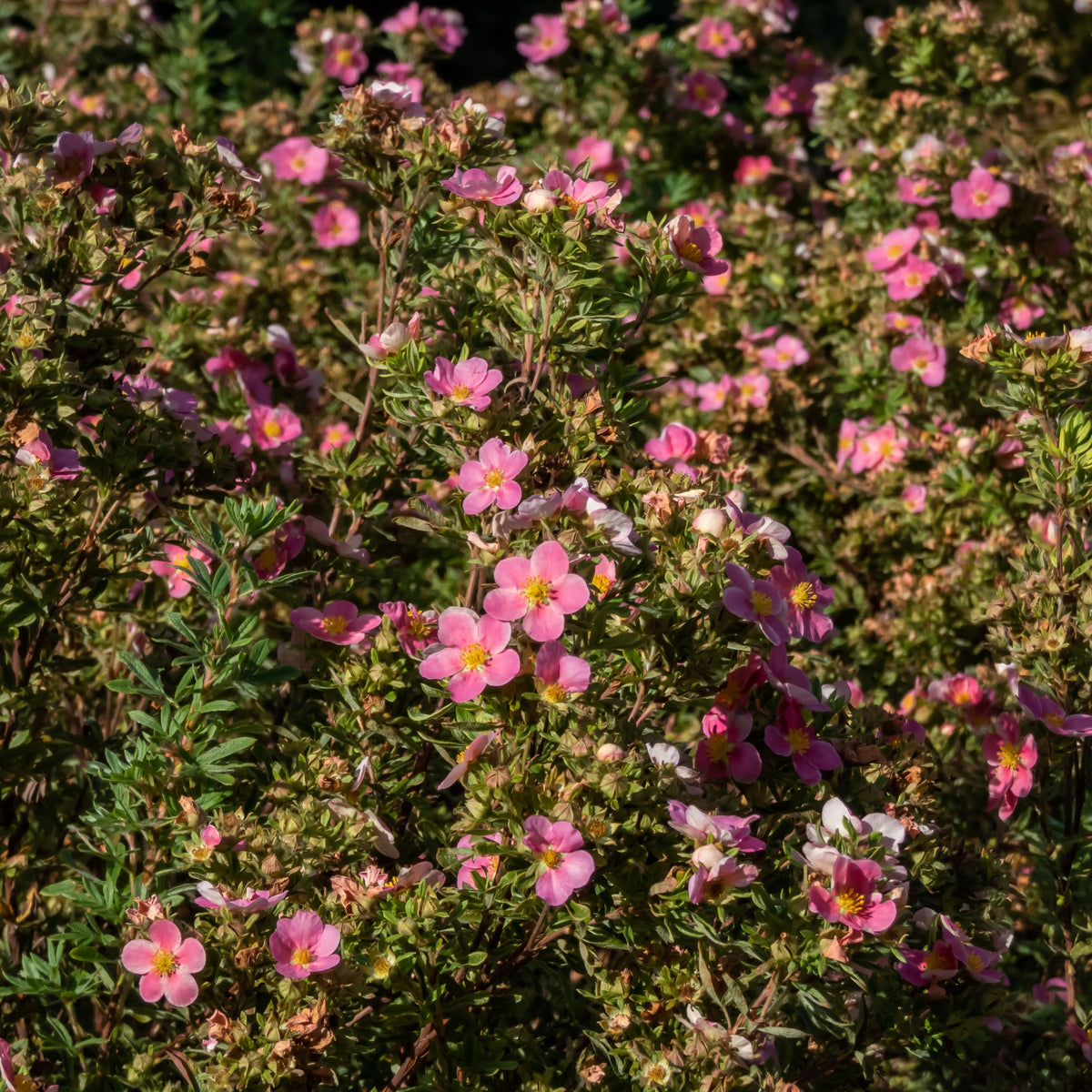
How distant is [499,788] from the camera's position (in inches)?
61.6

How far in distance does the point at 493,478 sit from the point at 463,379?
0.19 m

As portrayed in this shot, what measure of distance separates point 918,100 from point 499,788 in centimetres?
269

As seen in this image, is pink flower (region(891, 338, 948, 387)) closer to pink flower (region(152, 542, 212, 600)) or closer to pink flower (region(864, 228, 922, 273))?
pink flower (region(864, 228, 922, 273))

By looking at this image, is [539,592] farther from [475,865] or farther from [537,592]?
[475,865]

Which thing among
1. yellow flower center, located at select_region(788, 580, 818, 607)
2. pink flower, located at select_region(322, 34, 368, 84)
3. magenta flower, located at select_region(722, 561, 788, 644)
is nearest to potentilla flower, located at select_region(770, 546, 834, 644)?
yellow flower center, located at select_region(788, 580, 818, 607)

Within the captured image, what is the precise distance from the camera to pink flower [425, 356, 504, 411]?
1.75m

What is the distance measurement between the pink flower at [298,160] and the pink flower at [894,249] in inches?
61.8

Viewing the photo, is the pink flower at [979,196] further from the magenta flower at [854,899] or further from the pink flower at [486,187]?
the magenta flower at [854,899]

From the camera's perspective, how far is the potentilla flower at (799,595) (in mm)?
1774

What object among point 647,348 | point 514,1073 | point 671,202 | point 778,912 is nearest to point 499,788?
point 778,912

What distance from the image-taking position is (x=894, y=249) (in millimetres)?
3211

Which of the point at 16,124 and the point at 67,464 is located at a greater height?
the point at 16,124

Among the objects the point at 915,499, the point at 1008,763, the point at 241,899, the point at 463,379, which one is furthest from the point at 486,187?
the point at 915,499

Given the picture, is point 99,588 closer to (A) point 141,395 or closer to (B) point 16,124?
(A) point 141,395
